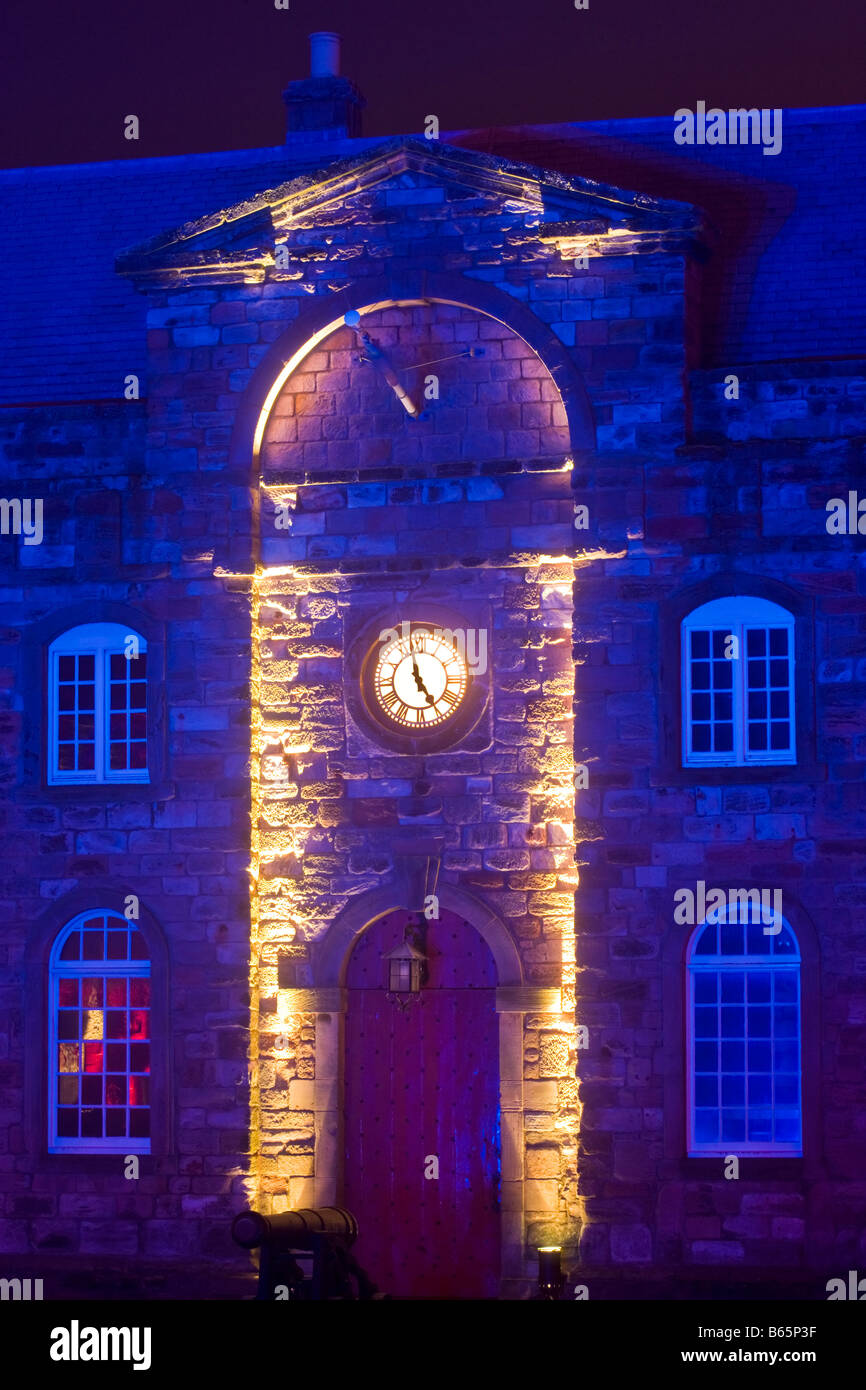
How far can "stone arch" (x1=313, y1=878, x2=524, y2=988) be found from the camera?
19.0 meters

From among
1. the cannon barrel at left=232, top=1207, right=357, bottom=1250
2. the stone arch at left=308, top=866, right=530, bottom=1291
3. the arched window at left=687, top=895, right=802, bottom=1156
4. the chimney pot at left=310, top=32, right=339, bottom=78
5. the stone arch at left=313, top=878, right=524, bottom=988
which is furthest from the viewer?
the chimney pot at left=310, top=32, right=339, bottom=78

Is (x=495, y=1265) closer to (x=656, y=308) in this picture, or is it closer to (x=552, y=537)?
(x=552, y=537)

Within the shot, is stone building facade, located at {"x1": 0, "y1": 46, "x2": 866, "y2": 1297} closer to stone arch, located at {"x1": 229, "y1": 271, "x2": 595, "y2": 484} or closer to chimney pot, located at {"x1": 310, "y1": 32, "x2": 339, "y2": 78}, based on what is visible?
stone arch, located at {"x1": 229, "y1": 271, "x2": 595, "y2": 484}

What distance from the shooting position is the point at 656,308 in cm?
1909

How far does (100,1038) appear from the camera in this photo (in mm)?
19781

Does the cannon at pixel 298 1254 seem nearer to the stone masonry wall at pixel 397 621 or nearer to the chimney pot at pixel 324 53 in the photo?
the stone masonry wall at pixel 397 621

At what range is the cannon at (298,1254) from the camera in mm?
17516

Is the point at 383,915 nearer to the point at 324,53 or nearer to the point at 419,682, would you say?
the point at 419,682

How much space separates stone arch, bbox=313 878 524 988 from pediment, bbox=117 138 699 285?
539 centimetres

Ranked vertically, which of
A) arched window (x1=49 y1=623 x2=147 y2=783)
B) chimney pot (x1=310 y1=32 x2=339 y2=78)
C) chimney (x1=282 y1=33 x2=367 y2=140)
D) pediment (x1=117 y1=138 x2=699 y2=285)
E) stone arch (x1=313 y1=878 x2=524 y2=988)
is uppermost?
chimney pot (x1=310 y1=32 x2=339 y2=78)

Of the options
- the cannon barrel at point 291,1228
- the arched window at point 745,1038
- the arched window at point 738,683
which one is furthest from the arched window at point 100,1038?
the arched window at point 738,683

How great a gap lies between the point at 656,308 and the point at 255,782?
5141 mm

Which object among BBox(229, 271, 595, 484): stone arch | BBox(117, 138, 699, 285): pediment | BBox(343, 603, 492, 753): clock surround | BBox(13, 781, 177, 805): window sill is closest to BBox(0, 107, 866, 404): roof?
BBox(117, 138, 699, 285): pediment

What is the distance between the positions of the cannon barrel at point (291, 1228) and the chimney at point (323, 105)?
1087 centimetres
